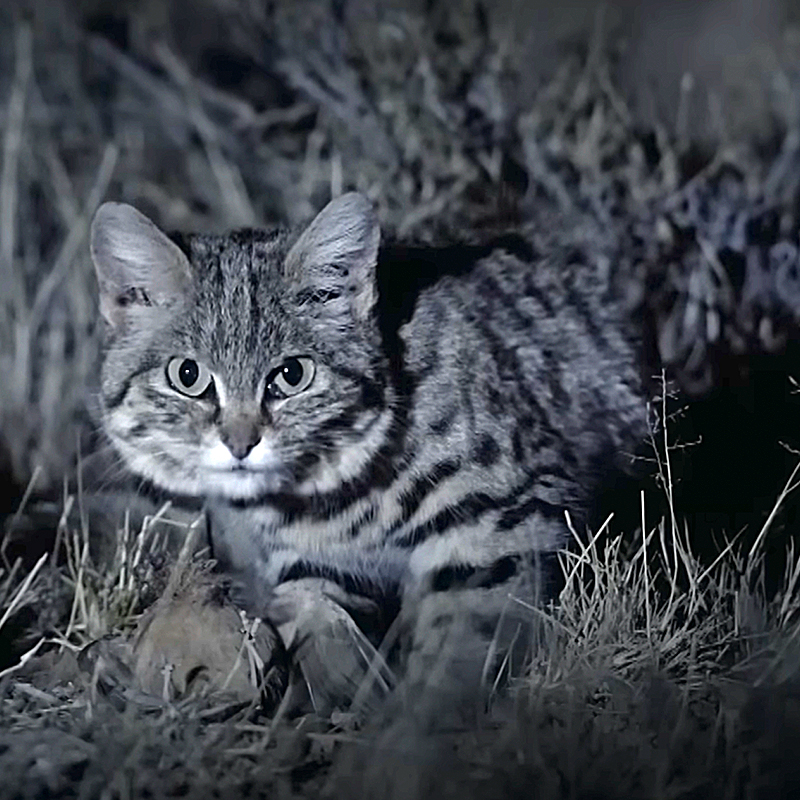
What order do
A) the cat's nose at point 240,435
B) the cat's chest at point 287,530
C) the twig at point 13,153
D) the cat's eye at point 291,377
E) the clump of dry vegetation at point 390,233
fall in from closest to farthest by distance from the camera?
the clump of dry vegetation at point 390,233 → the cat's nose at point 240,435 → the cat's eye at point 291,377 → the cat's chest at point 287,530 → the twig at point 13,153

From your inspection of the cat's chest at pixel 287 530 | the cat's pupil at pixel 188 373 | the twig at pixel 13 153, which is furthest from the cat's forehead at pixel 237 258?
the twig at pixel 13 153

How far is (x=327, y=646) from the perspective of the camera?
123 inches

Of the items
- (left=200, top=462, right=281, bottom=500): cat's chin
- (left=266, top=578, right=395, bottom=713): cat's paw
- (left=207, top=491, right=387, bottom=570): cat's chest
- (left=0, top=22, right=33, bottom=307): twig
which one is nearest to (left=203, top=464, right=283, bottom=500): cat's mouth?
(left=200, top=462, right=281, bottom=500): cat's chin

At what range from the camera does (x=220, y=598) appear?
318 centimetres

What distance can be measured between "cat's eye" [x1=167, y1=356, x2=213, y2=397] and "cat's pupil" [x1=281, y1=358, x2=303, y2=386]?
0.47ft

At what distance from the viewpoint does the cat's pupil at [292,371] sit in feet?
9.88

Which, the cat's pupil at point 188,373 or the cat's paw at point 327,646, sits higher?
the cat's pupil at point 188,373

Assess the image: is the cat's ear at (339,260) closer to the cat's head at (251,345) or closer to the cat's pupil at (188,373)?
the cat's head at (251,345)

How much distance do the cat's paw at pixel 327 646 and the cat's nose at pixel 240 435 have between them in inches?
18.3

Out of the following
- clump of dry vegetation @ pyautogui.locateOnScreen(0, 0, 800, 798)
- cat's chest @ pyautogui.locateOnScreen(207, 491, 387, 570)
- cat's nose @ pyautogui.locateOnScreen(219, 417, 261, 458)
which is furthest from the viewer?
cat's chest @ pyautogui.locateOnScreen(207, 491, 387, 570)

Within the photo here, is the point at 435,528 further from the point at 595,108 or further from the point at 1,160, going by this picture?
the point at 1,160

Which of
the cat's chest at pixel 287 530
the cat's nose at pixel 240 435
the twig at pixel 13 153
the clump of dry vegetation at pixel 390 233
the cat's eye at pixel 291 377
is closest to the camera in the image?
the clump of dry vegetation at pixel 390 233

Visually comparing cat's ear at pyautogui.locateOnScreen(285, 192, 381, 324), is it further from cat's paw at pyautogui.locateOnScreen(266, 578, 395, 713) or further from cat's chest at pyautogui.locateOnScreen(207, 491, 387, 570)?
cat's paw at pyautogui.locateOnScreen(266, 578, 395, 713)

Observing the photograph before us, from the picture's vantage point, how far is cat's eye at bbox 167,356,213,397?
300cm
